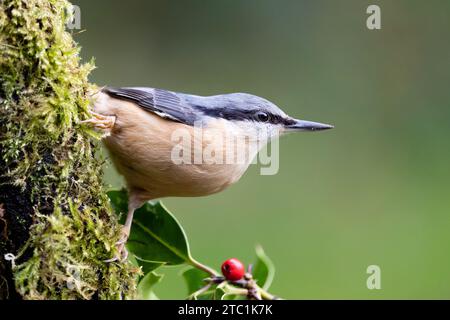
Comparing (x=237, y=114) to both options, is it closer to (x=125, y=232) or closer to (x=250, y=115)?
(x=250, y=115)

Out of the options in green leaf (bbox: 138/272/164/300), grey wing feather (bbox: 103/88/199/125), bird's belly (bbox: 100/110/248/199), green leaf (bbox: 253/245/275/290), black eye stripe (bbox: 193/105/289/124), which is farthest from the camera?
black eye stripe (bbox: 193/105/289/124)

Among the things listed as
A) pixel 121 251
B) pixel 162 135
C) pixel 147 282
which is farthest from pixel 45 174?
pixel 162 135

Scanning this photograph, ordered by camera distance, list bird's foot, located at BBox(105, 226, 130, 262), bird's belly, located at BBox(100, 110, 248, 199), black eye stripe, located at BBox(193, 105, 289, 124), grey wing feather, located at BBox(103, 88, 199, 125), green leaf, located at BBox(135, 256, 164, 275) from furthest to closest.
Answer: black eye stripe, located at BBox(193, 105, 289, 124) < grey wing feather, located at BBox(103, 88, 199, 125) < bird's belly, located at BBox(100, 110, 248, 199) < green leaf, located at BBox(135, 256, 164, 275) < bird's foot, located at BBox(105, 226, 130, 262)

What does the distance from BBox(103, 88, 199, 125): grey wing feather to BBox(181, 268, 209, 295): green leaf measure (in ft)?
1.94

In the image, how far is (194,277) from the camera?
216 centimetres

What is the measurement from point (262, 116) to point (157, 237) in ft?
2.50

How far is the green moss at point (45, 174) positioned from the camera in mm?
1574

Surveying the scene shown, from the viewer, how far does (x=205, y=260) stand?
450cm

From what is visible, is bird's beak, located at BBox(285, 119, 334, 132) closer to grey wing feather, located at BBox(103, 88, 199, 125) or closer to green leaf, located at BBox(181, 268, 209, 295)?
grey wing feather, located at BBox(103, 88, 199, 125)

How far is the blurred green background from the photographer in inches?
189

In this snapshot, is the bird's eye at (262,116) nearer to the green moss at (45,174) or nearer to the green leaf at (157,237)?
the green leaf at (157,237)

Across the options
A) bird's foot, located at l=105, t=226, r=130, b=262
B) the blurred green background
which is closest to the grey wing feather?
bird's foot, located at l=105, t=226, r=130, b=262

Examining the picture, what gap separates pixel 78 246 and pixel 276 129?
126 centimetres
